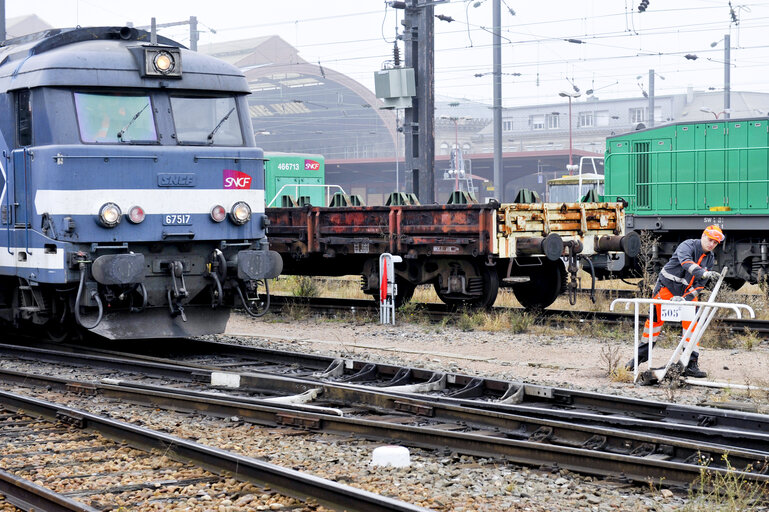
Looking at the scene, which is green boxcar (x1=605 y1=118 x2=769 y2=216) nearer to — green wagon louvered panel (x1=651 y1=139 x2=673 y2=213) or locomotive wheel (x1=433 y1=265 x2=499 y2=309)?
green wagon louvered panel (x1=651 y1=139 x2=673 y2=213)

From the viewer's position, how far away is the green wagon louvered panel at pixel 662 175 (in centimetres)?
1959

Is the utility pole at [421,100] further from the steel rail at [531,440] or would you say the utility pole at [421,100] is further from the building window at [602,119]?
the building window at [602,119]

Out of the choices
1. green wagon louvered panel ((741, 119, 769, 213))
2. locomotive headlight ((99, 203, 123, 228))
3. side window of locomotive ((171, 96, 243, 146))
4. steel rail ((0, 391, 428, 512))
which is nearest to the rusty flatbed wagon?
green wagon louvered panel ((741, 119, 769, 213))

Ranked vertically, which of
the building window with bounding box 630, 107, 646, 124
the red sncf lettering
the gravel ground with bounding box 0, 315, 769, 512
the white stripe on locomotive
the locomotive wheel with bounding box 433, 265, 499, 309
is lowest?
the gravel ground with bounding box 0, 315, 769, 512

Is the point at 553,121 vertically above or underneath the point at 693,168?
above

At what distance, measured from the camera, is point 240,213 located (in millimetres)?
11398

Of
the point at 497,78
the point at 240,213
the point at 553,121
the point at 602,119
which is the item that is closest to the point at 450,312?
the point at 240,213

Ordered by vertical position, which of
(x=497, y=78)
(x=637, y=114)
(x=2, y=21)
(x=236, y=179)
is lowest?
(x=236, y=179)

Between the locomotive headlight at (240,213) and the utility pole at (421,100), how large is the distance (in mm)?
9253

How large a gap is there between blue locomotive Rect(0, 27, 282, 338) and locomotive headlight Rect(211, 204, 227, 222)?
13 millimetres

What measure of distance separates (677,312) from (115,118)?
6.28 metres

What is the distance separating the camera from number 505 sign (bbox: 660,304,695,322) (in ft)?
31.6

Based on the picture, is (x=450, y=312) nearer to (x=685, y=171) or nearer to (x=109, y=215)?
(x=685, y=171)

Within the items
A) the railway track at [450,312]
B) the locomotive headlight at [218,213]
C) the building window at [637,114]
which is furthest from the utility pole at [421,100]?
the building window at [637,114]
